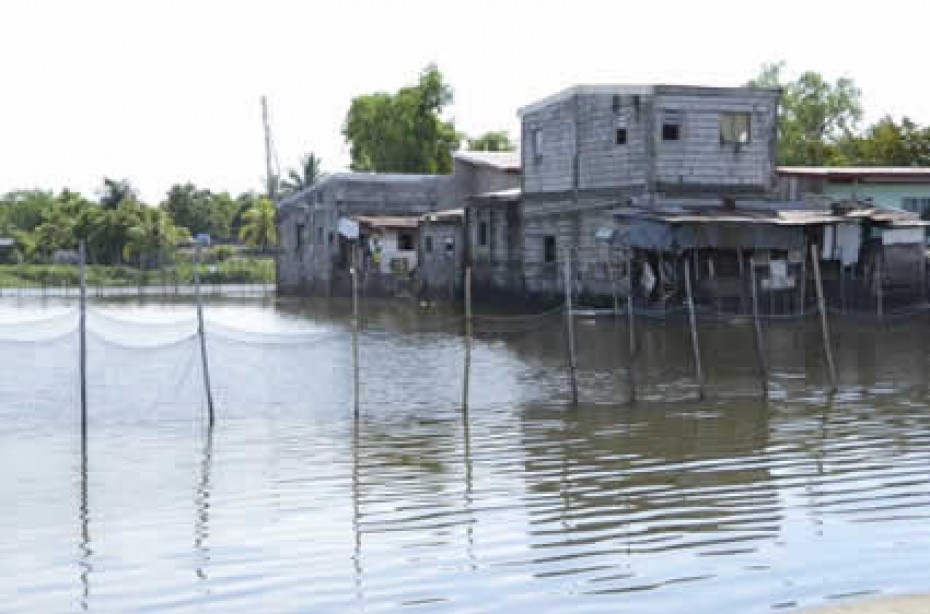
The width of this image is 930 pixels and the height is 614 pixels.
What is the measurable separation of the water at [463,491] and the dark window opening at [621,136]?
13.4 metres

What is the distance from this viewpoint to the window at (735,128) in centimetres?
3212

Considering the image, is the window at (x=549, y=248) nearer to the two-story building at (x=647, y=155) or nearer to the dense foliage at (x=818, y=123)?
the two-story building at (x=647, y=155)

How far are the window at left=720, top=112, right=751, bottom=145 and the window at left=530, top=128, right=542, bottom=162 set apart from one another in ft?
19.2

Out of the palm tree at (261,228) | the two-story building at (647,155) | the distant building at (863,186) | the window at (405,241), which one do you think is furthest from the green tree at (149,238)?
the distant building at (863,186)

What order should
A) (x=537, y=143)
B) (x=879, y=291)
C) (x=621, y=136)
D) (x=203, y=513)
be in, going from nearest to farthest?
(x=203, y=513) → (x=879, y=291) → (x=621, y=136) → (x=537, y=143)

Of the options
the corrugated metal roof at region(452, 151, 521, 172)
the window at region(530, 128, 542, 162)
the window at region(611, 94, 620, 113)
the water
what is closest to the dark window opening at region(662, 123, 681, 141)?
the window at region(611, 94, 620, 113)

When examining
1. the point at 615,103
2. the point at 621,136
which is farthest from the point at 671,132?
the point at 615,103

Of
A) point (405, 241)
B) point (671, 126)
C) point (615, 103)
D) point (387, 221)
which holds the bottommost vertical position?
point (405, 241)

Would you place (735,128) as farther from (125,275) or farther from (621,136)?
(125,275)

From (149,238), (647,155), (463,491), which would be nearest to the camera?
(463,491)

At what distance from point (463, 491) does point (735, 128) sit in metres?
24.2

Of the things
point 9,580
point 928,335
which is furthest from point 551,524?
point 928,335

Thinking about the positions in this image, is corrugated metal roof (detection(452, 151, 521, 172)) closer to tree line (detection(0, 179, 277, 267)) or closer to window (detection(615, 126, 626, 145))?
window (detection(615, 126, 626, 145))

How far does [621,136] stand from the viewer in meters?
32.3
